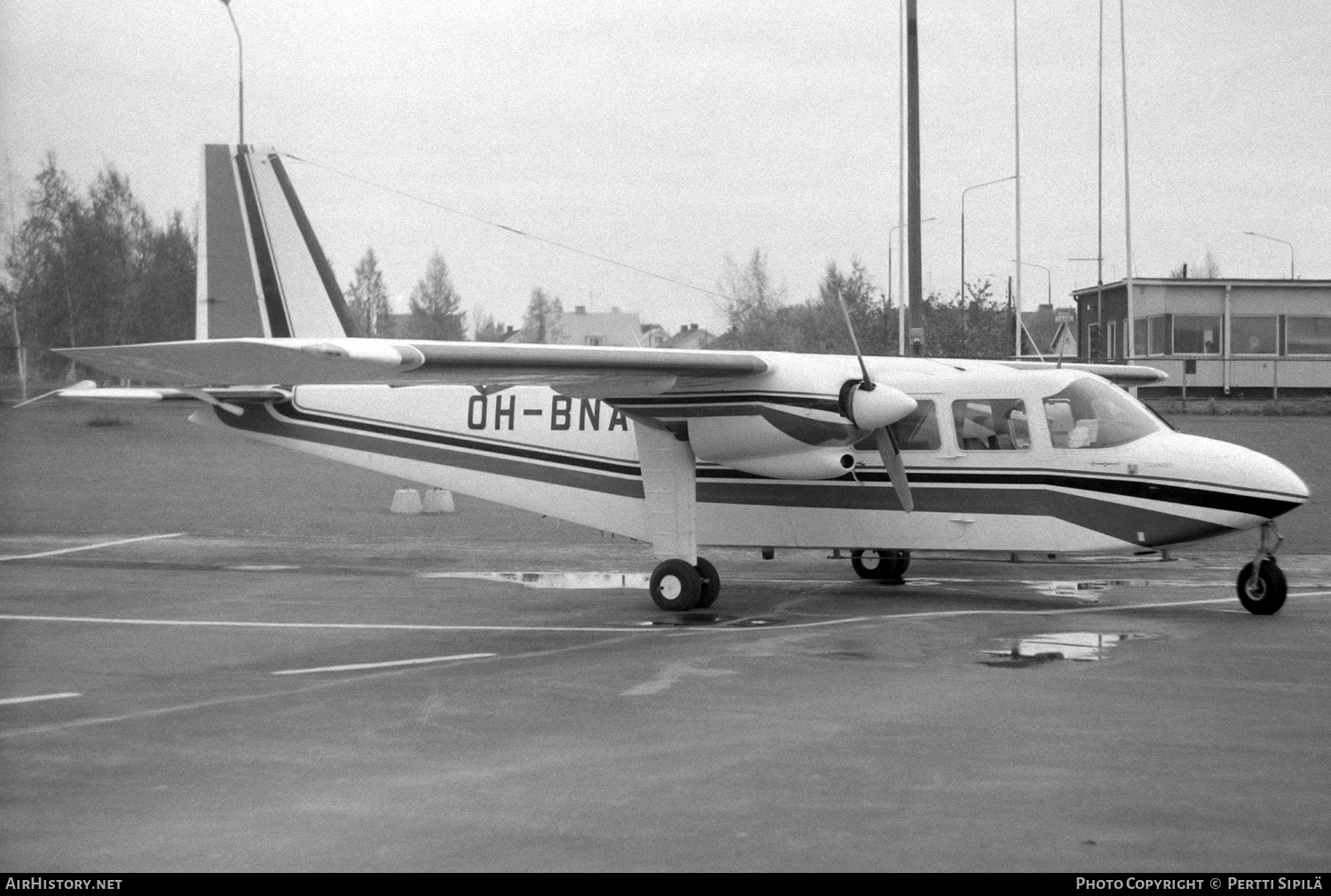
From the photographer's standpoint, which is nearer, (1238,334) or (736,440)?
(736,440)

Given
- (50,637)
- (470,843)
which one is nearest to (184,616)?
(50,637)

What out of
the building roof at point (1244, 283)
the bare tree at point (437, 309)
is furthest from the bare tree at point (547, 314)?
the building roof at point (1244, 283)

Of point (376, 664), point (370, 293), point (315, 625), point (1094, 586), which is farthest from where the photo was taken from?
point (370, 293)

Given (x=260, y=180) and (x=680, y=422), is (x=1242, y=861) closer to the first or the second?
(x=680, y=422)

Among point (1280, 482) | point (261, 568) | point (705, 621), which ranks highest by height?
point (1280, 482)

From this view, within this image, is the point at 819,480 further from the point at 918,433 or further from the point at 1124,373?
the point at 1124,373

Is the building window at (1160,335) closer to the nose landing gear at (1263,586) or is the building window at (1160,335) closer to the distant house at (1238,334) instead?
the distant house at (1238,334)

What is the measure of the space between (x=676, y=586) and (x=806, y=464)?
1.80m

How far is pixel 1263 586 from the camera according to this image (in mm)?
12688

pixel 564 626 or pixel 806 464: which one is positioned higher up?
pixel 806 464

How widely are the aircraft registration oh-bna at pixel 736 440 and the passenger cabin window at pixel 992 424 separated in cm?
2

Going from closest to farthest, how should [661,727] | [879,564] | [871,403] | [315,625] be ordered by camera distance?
[661,727]
[315,625]
[871,403]
[879,564]

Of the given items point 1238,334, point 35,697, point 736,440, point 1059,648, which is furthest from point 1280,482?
point 1238,334

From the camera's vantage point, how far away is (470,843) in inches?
226
